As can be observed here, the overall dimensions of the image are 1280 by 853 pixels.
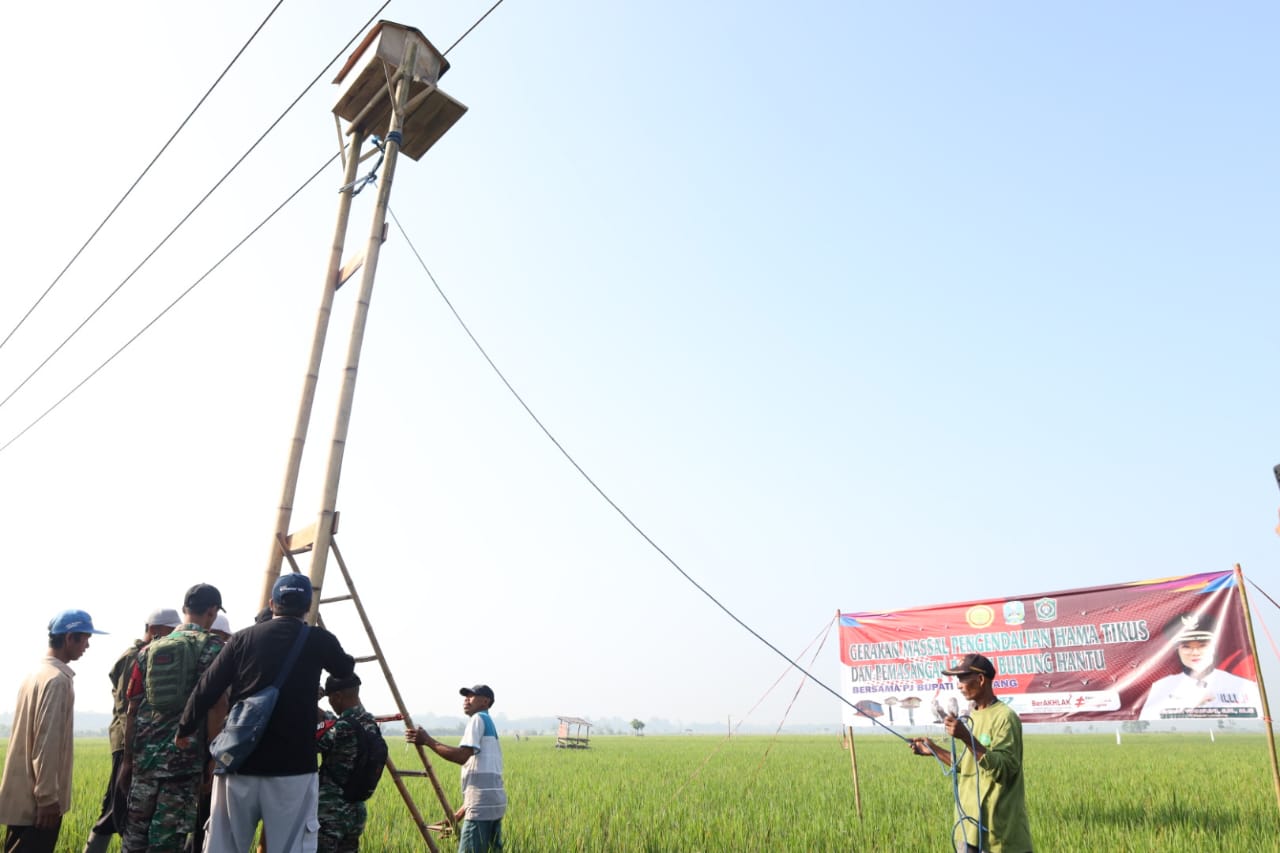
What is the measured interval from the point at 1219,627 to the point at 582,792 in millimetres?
9814

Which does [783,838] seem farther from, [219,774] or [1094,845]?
[219,774]

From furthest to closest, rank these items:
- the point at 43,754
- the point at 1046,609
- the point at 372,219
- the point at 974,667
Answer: the point at 1046,609
the point at 372,219
the point at 43,754
the point at 974,667

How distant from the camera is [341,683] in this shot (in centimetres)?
419

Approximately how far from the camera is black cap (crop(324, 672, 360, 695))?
4.18 m

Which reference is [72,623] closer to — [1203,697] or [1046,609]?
[1046,609]

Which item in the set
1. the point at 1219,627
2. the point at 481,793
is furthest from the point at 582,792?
the point at 1219,627

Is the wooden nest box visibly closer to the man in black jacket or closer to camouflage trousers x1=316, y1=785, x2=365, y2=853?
the man in black jacket

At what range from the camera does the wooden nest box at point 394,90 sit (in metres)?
7.14

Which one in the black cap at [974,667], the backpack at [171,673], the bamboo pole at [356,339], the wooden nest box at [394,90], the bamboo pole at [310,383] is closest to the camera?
the backpack at [171,673]

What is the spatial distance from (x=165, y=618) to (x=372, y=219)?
3.53m

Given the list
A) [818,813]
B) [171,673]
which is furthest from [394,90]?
[818,813]

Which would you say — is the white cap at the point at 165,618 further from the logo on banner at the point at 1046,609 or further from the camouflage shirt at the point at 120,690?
the logo on banner at the point at 1046,609

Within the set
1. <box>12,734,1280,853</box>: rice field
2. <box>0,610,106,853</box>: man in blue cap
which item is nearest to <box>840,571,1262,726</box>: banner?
<box>12,734,1280,853</box>: rice field

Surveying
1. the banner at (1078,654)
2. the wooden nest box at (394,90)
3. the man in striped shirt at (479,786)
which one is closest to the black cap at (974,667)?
the man in striped shirt at (479,786)
